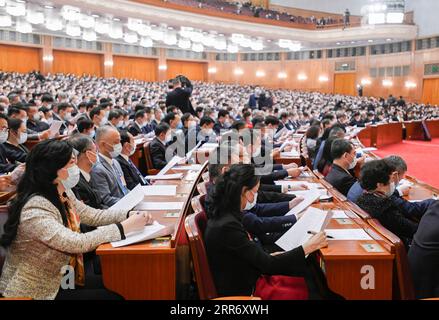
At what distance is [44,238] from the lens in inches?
84.7

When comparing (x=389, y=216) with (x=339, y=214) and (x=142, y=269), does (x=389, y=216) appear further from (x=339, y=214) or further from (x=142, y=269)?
(x=142, y=269)

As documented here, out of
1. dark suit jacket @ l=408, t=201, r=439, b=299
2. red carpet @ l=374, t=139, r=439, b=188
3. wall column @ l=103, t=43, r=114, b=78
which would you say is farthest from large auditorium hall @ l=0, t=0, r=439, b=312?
wall column @ l=103, t=43, r=114, b=78

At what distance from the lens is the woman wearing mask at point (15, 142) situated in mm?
5496

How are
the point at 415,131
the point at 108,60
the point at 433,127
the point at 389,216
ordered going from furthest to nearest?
the point at 108,60 → the point at 433,127 → the point at 415,131 → the point at 389,216

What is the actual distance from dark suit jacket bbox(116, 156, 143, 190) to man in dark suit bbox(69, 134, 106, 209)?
111 centimetres

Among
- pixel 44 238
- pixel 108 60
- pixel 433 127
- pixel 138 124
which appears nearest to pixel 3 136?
pixel 138 124

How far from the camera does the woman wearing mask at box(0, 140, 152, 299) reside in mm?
2156

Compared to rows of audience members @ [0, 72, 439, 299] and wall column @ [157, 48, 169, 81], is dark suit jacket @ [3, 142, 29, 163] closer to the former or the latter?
rows of audience members @ [0, 72, 439, 299]

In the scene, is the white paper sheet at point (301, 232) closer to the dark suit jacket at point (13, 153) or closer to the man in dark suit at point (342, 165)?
the man in dark suit at point (342, 165)

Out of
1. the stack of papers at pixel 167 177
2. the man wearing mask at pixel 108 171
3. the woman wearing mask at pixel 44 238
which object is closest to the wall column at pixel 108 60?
the stack of papers at pixel 167 177

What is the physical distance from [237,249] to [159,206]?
115 centimetres

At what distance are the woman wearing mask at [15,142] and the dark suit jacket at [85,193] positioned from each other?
2627mm

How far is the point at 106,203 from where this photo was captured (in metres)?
3.50

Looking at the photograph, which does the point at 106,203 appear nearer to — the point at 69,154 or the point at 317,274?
the point at 69,154
